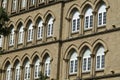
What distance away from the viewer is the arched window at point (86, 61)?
42306mm

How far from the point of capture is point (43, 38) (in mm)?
46219

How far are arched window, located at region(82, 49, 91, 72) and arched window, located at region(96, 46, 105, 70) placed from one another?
2.82 feet

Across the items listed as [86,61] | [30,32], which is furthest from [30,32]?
[86,61]

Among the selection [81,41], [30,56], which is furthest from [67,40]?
[30,56]

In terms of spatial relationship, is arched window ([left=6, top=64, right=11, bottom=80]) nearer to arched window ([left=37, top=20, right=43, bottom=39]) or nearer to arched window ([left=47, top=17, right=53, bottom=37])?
arched window ([left=37, top=20, right=43, bottom=39])

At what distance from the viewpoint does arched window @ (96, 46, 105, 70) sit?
1619 inches

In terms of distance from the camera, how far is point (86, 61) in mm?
42594

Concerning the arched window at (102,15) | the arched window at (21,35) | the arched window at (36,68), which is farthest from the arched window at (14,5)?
the arched window at (102,15)

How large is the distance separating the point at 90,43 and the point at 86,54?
1103 millimetres

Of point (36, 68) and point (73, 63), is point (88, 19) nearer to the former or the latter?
point (73, 63)

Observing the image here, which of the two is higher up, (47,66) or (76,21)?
(76,21)

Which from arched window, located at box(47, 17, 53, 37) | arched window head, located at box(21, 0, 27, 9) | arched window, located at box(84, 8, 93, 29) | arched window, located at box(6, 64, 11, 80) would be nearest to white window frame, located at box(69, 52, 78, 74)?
arched window, located at box(84, 8, 93, 29)

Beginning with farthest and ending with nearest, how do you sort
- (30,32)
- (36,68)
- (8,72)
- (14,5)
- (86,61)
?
(14,5) → (8,72) → (30,32) → (36,68) → (86,61)

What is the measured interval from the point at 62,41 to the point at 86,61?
3127mm
